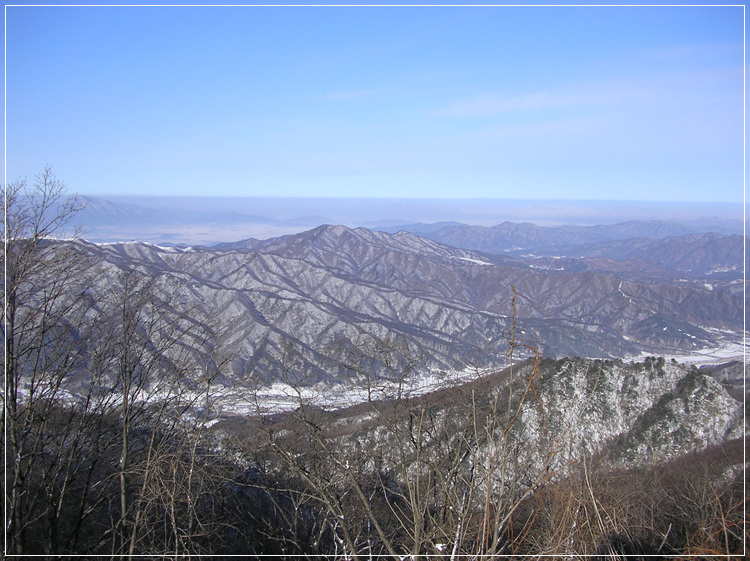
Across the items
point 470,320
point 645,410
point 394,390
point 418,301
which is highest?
point 394,390

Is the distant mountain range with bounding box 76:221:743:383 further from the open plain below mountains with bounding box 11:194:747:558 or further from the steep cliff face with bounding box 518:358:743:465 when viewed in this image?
the steep cliff face with bounding box 518:358:743:465

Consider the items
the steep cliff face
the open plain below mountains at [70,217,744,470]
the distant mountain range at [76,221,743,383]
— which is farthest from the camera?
the distant mountain range at [76,221,743,383]

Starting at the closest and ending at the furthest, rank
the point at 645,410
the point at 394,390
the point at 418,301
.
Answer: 1. the point at 394,390
2. the point at 645,410
3. the point at 418,301

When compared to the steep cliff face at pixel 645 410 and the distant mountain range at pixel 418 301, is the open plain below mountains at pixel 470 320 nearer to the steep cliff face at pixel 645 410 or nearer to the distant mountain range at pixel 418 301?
the steep cliff face at pixel 645 410

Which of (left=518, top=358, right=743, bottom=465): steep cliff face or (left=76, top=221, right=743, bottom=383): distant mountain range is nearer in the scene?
(left=518, top=358, right=743, bottom=465): steep cliff face

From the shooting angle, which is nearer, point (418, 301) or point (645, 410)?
point (645, 410)

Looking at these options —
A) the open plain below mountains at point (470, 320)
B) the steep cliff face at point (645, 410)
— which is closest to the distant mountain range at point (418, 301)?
the open plain below mountains at point (470, 320)

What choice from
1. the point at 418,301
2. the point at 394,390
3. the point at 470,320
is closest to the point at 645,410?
the point at 394,390

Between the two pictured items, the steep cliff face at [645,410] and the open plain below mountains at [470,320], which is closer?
the steep cliff face at [645,410]

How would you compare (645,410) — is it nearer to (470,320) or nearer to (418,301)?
(470,320)

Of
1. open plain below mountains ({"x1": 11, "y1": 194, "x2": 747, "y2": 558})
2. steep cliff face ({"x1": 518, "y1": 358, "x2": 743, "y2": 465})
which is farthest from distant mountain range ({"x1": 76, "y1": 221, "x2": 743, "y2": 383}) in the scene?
steep cliff face ({"x1": 518, "y1": 358, "x2": 743, "y2": 465})

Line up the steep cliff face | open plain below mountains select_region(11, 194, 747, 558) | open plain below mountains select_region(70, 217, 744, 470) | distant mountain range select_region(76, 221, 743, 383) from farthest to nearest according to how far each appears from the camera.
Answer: distant mountain range select_region(76, 221, 743, 383)
open plain below mountains select_region(70, 217, 744, 470)
the steep cliff face
open plain below mountains select_region(11, 194, 747, 558)

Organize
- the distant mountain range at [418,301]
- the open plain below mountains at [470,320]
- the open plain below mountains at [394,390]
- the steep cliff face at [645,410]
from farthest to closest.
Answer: the distant mountain range at [418,301] < the open plain below mountains at [470,320] < the steep cliff face at [645,410] < the open plain below mountains at [394,390]
